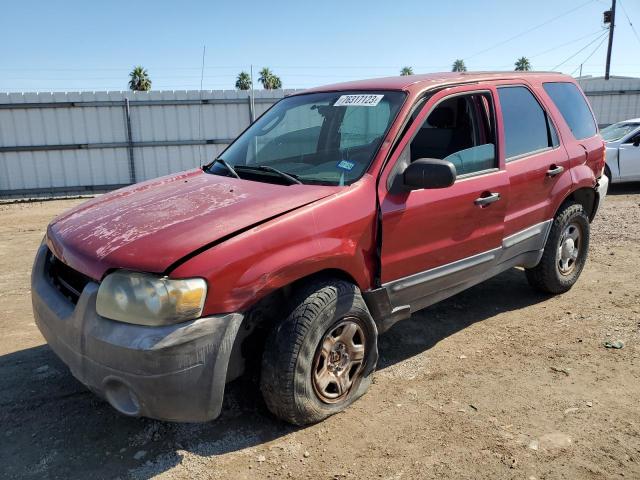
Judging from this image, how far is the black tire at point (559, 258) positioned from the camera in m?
4.54

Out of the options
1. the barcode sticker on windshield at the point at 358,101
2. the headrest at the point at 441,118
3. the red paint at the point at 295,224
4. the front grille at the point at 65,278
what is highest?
the barcode sticker on windshield at the point at 358,101

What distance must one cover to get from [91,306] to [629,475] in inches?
106

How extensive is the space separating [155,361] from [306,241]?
36.7 inches

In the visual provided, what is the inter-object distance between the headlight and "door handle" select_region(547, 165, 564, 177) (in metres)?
3.16

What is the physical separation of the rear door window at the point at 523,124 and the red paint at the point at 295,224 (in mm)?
103

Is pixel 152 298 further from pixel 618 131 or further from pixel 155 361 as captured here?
pixel 618 131

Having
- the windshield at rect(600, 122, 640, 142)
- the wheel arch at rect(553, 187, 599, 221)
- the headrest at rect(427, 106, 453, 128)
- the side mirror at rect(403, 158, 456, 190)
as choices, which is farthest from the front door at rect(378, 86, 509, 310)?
the windshield at rect(600, 122, 640, 142)

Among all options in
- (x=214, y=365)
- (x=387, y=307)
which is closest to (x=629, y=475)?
(x=387, y=307)

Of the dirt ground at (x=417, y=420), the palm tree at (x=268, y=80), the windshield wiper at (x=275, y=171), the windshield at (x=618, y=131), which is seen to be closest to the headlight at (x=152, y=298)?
the dirt ground at (x=417, y=420)

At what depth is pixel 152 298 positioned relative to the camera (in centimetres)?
229

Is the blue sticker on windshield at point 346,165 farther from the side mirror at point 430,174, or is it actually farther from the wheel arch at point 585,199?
the wheel arch at point 585,199

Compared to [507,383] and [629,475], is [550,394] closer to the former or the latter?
[507,383]

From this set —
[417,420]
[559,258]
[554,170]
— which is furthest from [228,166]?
[559,258]

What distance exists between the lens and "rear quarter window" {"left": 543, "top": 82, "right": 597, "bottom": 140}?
465 cm
